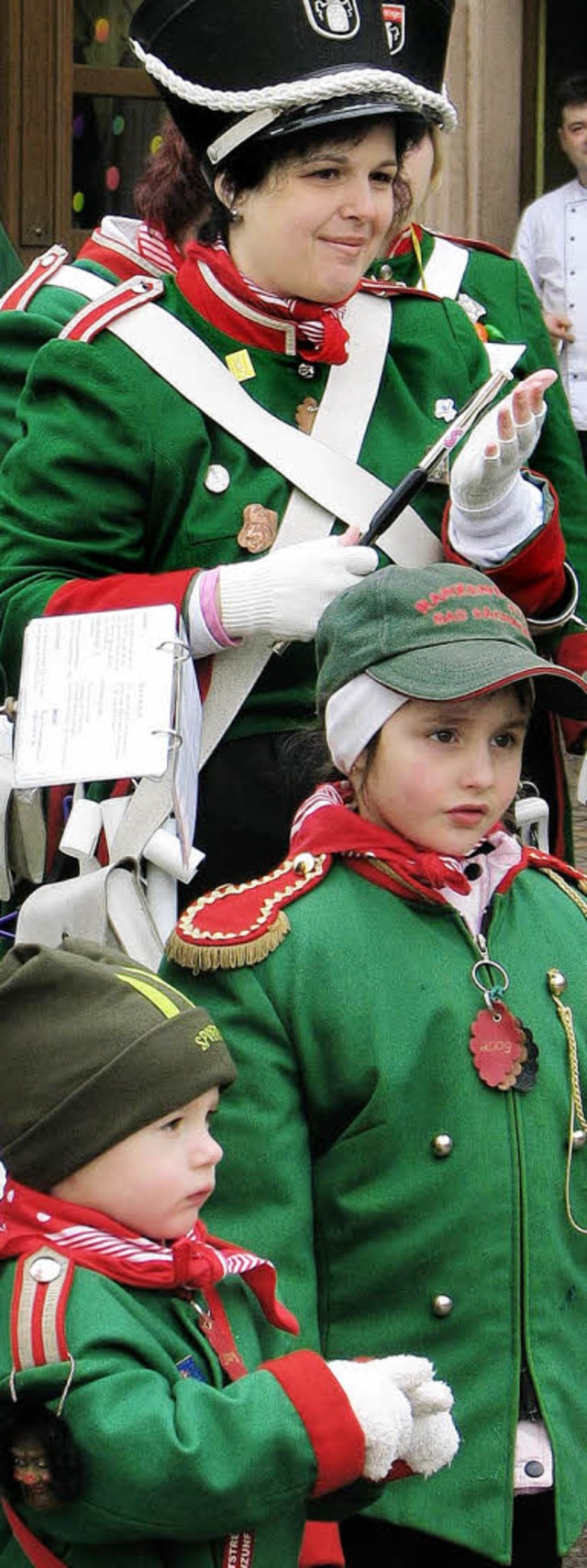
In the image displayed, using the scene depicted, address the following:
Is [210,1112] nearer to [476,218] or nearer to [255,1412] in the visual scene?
[255,1412]

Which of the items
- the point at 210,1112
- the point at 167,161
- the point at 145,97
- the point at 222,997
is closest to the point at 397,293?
the point at 167,161

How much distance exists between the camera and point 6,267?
5766mm

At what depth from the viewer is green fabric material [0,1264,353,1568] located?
2369 mm

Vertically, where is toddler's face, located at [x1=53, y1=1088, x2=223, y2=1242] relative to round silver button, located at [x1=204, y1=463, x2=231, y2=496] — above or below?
below

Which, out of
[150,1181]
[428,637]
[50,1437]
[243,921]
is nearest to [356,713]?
[428,637]

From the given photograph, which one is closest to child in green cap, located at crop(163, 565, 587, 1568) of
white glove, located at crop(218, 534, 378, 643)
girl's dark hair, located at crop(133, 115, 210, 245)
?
white glove, located at crop(218, 534, 378, 643)

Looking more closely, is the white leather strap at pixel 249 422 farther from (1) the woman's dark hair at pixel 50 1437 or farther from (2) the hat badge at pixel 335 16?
(1) the woman's dark hair at pixel 50 1437

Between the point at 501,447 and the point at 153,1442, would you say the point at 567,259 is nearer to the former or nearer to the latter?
the point at 501,447

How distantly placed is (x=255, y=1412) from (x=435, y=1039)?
1.89 ft

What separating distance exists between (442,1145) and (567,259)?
5.74 metres

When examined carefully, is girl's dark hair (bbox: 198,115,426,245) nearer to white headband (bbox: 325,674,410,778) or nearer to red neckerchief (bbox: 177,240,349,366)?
red neckerchief (bbox: 177,240,349,366)

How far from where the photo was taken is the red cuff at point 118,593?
11.0ft

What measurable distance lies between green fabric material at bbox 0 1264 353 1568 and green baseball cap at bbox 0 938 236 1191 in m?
0.11

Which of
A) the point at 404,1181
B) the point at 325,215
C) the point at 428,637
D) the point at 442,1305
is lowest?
the point at 442,1305
